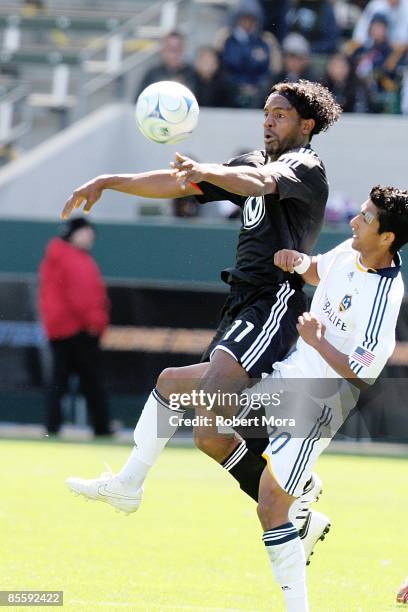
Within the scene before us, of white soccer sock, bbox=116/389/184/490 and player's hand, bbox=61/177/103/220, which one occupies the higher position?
player's hand, bbox=61/177/103/220

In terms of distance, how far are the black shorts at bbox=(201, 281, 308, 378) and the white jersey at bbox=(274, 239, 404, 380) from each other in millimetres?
334

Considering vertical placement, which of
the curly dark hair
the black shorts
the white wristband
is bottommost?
the black shorts

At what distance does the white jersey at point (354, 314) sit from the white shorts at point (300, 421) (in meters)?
0.07

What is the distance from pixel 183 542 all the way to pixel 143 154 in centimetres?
983

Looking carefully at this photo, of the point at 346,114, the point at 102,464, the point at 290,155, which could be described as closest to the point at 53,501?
the point at 102,464

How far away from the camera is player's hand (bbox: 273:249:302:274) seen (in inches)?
251

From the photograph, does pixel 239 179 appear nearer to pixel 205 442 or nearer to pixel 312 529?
pixel 205 442

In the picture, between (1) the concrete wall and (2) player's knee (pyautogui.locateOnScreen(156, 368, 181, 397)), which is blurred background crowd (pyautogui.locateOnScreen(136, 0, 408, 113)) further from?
(2) player's knee (pyautogui.locateOnScreen(156, 368, 181, 397))

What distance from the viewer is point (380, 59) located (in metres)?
16.8

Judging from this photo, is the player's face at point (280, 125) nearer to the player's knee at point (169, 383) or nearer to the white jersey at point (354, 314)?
the white jersey at point (354, 314)

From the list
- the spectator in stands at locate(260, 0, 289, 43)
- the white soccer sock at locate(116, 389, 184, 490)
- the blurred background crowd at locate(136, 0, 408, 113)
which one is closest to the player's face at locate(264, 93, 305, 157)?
the white soccer sock at locate(116, 389, 184, 490)

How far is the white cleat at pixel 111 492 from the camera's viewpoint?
689 cm

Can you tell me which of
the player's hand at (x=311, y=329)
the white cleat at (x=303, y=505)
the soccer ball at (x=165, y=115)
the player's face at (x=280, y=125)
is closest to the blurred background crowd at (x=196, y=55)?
the player's face at (x=280, y=125)

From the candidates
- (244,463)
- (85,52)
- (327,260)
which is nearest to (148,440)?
(244,463)
